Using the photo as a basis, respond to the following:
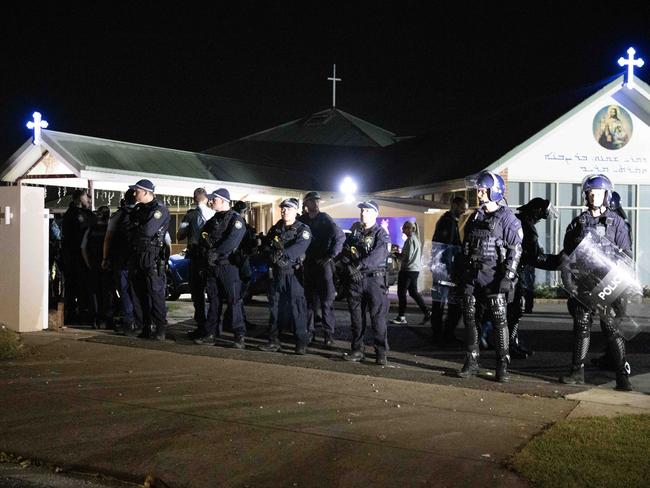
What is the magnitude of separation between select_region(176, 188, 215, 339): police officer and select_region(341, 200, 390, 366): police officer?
82.4 inches

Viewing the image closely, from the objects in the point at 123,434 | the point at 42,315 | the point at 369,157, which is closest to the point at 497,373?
the point at 123,434

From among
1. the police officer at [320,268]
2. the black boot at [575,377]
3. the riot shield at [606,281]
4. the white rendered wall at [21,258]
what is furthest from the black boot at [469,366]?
the white rendered wall at [21,258]

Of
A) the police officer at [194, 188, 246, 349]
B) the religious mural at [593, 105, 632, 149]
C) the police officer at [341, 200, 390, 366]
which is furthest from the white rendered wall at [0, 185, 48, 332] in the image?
the religious mural at [593, 105, 632, 149]

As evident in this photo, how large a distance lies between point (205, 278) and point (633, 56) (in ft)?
44.9

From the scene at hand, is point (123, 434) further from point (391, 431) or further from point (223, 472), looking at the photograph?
point (391, 431)

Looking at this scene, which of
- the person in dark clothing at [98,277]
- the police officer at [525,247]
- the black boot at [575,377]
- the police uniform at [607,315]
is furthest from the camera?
the person in dark clothing at [98,277]

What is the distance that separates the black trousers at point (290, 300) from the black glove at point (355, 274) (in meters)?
0.91

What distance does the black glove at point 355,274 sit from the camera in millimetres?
8969

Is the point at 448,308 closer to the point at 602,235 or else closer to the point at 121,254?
the point at 602,235

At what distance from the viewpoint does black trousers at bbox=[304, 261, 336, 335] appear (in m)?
10.5

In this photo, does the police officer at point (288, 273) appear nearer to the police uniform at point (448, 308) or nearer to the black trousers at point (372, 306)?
the black trousers at point (372, 306)

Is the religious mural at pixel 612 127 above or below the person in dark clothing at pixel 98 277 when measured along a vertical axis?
above

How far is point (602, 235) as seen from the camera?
741 cm

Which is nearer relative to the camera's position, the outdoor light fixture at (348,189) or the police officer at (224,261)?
the police officer at (224,261)
